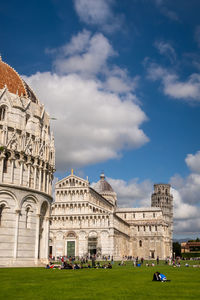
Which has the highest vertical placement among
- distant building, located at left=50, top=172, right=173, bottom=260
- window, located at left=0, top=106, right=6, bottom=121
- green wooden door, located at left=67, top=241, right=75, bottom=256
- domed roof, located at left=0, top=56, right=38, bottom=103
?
domed roof, located at left=0, top=56, right=38, bottom=103

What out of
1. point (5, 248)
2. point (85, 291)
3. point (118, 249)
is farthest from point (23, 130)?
point (118, 249)

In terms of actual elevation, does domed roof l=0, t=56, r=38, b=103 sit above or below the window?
above

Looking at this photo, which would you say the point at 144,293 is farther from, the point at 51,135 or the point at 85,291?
the point at 51,135

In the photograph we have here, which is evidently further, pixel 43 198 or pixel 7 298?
pixel 43 198

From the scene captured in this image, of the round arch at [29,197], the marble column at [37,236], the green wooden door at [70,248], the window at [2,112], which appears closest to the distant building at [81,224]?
the green wooden door at [70,248]

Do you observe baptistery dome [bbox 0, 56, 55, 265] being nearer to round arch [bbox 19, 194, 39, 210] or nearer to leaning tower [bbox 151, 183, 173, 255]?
round arch [bbox 19, 194, 39, 210]

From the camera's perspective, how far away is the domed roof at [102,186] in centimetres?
11833

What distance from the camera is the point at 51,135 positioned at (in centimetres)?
4106

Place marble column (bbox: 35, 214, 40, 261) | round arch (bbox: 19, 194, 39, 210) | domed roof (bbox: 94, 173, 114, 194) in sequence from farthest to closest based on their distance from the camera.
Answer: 1. domed roof (bbox: 94, 173, 114, 194)
2. marble column (bbox: 35, 214, 40, 261)
3. round arch (bbox: 19, 194, 39, 210)

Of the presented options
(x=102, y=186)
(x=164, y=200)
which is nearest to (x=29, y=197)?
(x=102, y=186)

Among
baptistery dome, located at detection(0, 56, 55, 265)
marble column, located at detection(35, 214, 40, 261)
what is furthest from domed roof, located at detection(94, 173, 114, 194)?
marble column, located at detection(35, 214, 40, 261)

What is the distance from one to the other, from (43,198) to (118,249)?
54.4 meters

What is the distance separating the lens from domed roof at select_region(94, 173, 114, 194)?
118331 millimetres

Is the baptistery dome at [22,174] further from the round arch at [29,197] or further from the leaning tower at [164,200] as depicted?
the leaning tower at [164,200]
